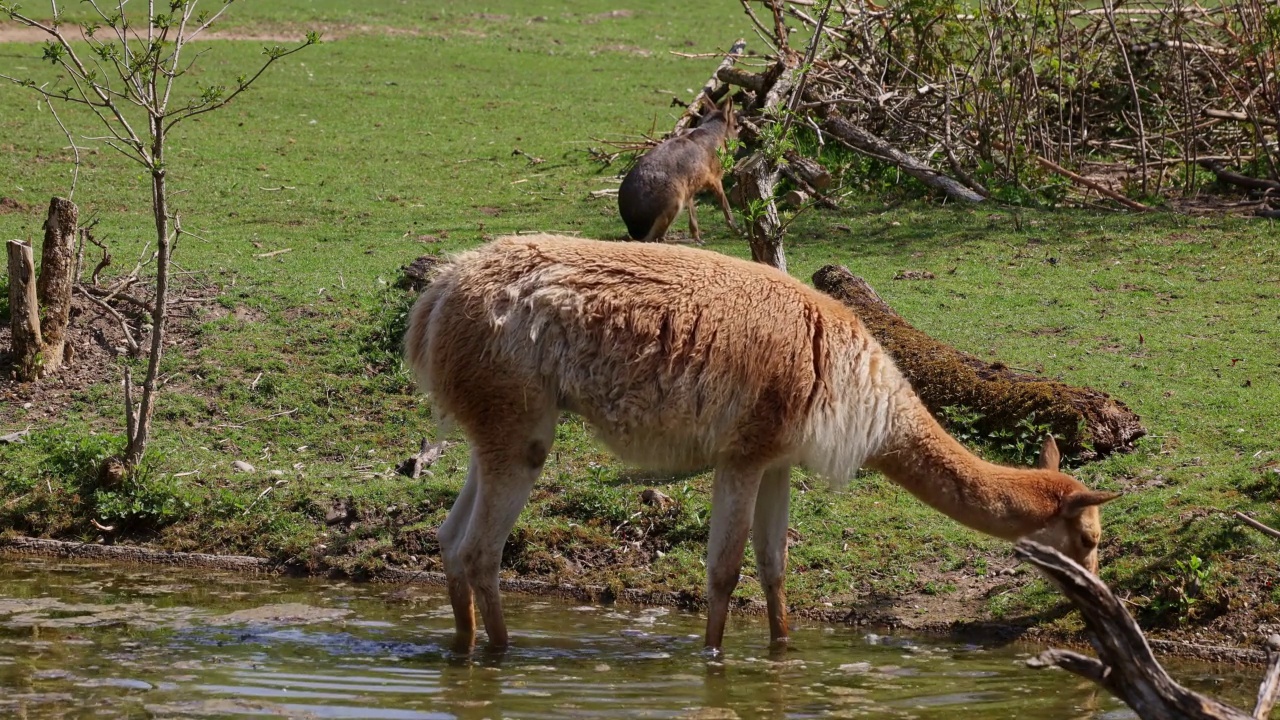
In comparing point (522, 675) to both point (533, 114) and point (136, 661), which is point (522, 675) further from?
point (533, 114)

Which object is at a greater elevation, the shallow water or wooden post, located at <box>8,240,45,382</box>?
wooden post, located at <box>8,240,45,382</box>

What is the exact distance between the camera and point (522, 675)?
6.16m

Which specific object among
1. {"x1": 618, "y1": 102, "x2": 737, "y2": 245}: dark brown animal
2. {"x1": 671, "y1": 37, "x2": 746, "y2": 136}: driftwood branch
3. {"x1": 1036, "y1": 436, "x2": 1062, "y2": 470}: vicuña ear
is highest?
{"x1": 671, "y1": 37, "x2": 746, "y2": 136}: driftwood branch

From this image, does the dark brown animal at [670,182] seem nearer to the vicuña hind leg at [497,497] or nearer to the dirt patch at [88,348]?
the dirt patch at [88,348]

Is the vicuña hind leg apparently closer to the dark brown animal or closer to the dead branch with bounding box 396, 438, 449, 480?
the dead branch with bounding box 396, 438, 449, 480

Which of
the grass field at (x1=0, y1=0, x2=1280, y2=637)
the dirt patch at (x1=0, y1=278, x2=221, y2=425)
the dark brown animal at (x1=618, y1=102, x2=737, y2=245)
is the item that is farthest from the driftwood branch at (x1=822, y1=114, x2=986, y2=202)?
the dirt patch at (x1=0, y1=278, x2=221, y2=425)

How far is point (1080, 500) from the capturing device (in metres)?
6.20

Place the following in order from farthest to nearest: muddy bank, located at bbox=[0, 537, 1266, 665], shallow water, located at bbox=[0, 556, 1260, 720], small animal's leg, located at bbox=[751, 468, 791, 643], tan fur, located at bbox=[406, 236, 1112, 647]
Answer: small animal's leg, located at bbox=[751, 468, 791, 643]
muddy bank, located at bbox=[0, 537, 1266, 665]
tan fur, located at bbox=[406, 236, 1112, 647]
shallow water, located at bbox=[0, 556, 1260, 720]

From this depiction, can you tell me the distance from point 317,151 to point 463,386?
37.5 ft

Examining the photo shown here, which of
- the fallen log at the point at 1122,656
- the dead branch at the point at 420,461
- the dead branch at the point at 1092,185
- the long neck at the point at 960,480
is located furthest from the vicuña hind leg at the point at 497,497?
the dead branch at the point at 1092,185

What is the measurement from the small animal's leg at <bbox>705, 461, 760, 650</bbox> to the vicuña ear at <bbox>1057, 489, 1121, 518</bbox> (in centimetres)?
140

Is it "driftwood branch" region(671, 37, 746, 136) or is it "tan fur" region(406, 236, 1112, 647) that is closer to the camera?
"tan fur" region(406, 236, 1112, 647)

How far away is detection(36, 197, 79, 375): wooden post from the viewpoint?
9.64m

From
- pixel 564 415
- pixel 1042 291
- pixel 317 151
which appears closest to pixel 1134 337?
pixel 1042 291
